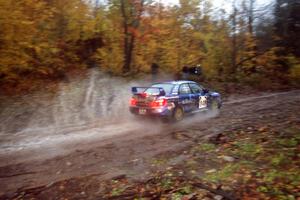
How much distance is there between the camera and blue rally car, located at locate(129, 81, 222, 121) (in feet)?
42.2

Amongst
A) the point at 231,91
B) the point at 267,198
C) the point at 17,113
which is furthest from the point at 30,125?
the point at 231,91

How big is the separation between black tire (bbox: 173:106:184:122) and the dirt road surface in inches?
14.2

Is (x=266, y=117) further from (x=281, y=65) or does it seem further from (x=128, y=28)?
(x=281, y=65)

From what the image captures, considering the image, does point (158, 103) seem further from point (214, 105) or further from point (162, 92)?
point (214, 105)

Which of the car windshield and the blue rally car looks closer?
the blue rally car

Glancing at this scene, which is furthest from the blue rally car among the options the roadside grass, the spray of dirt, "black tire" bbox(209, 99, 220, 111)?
the roadside grass

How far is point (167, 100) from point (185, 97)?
1.24 meters

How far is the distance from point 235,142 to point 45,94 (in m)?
11.5

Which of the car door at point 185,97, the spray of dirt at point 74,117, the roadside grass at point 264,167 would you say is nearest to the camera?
the roadside grass at point 264,167

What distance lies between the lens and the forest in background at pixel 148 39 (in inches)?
687

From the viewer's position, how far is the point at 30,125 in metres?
14.1

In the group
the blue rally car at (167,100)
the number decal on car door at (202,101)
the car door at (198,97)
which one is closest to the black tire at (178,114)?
the blue rally car at (167,100)

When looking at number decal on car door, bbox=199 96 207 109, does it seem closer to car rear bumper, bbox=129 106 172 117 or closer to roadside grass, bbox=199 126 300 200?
car rear bumper, bbox=129 106 172 117

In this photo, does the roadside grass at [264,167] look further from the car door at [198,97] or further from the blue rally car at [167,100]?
the car door at [198,97]
